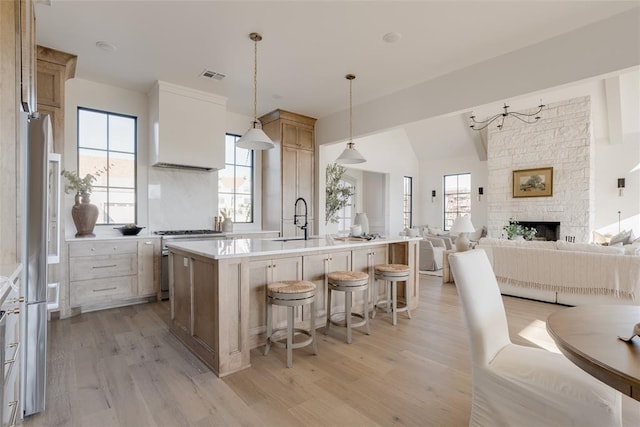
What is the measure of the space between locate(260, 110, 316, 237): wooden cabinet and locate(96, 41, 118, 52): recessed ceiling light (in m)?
2.66

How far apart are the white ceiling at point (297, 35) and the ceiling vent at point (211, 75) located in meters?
0.10

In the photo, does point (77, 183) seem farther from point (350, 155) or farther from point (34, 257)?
point (350, 155)

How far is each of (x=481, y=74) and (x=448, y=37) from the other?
2.71ft

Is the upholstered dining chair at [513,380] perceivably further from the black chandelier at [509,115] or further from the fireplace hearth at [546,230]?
the fireplace hearth at [546,230]

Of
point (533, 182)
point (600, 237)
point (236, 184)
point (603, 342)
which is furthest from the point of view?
point (533, 182)

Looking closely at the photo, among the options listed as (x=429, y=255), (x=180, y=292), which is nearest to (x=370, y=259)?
(x=180, y=292)

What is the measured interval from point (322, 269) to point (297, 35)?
2459mm

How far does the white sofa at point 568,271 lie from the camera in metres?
3.76

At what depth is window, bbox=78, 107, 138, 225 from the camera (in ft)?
14.6

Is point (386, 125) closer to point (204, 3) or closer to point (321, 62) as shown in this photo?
point (321, 62)

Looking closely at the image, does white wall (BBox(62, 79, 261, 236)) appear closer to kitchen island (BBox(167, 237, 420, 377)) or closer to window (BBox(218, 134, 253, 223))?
window (BBox(218, 134, 253, 223))

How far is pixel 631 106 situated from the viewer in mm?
6898

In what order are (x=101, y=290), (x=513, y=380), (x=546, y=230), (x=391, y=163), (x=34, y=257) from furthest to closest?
1. (x=391, y=163)
2. (x=546, y=230)
3. (x=101, y=290)
4. (x=34, y=257)
5. (x=513, y=380)

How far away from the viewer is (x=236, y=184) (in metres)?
5.91
